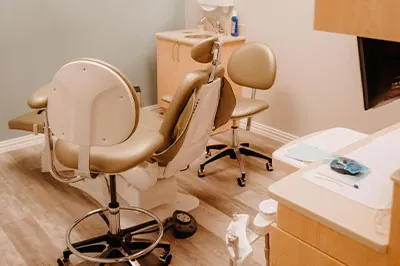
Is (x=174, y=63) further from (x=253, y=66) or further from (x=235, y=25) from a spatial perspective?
(x=253, y=66)

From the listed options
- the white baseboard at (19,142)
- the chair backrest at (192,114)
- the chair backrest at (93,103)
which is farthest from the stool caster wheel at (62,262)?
the white baseboard at (19,142)

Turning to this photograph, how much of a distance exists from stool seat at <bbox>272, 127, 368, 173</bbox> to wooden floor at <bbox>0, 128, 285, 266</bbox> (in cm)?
80

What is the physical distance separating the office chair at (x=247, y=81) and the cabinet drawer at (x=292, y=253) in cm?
176

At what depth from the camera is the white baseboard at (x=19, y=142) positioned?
3.76 meters

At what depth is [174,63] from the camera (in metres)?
4.05

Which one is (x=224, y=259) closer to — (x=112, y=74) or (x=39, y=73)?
(x=112, y=74)

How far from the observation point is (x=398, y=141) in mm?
1720

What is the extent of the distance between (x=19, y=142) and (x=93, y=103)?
2254 millimetres

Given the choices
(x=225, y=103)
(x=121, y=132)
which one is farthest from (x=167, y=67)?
(x=121, y=132)

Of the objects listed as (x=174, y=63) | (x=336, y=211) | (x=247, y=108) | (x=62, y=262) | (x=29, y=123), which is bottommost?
(x=62, y=262)

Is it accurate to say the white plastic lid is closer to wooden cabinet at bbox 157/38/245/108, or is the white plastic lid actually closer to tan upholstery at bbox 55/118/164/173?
tan upholstery at bbox 55/118/164/173

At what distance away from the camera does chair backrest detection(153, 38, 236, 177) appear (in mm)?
2207

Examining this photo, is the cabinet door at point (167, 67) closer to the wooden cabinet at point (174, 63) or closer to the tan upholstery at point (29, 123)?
the wooden cabinet at point (174, 63)

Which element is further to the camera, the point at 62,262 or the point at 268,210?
the point at 62,262
